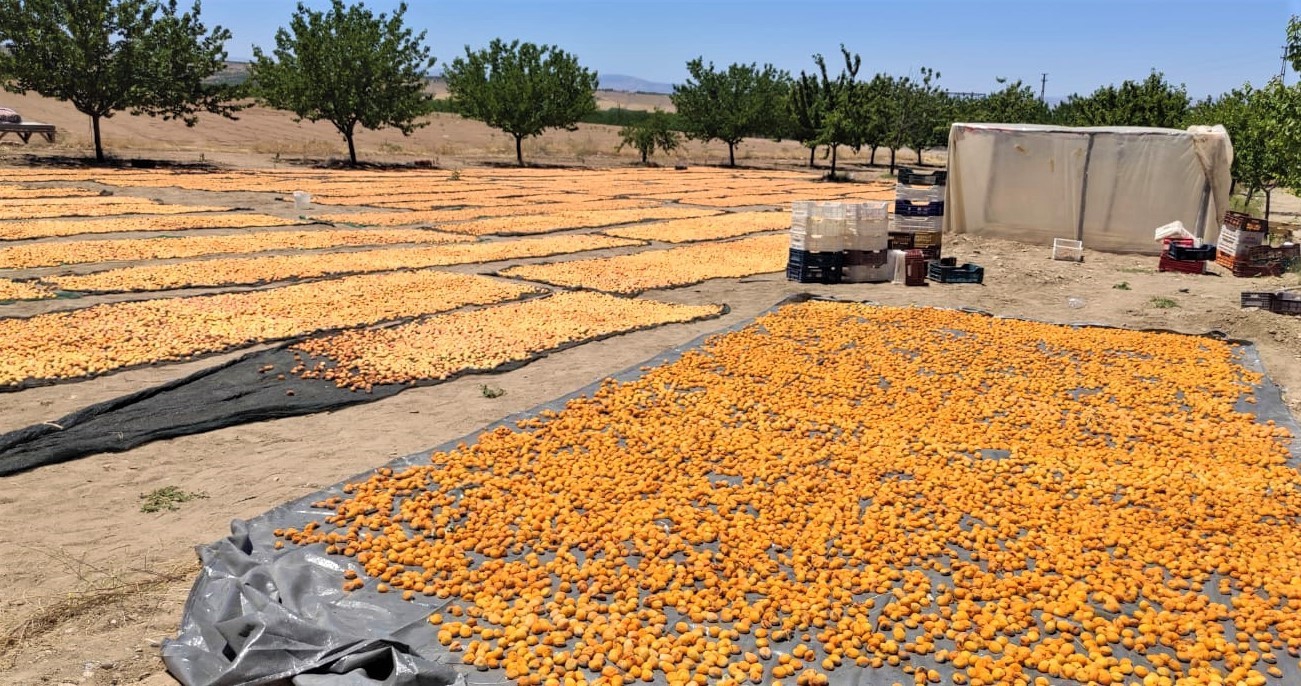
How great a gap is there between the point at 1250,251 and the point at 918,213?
188 inches

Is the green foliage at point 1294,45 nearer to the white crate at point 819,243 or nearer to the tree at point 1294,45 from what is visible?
the tree at point 1294,45

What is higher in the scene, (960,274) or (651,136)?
(651,136)

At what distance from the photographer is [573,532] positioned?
14.2ft

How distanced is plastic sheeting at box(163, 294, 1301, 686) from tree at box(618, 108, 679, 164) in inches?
1434

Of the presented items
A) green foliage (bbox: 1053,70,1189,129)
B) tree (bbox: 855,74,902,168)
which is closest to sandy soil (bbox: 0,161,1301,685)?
green foliage (bbox: 1053,70,1189,129)

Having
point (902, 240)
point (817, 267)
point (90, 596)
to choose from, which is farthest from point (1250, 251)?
point (90, 596)

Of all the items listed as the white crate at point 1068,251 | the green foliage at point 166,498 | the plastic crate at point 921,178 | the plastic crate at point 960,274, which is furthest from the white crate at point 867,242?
the green foliage at point 166,498

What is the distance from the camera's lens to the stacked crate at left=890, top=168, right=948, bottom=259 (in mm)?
12070

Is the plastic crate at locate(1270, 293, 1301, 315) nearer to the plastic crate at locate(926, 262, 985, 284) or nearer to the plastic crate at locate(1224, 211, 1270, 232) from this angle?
the plastic crate at locate(1224, 211, 1270, 232)

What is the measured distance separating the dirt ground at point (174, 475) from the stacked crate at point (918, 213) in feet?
5.83

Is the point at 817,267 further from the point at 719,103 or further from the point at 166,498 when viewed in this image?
the point at 719,103

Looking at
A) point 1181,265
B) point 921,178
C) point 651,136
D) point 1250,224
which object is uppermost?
point 651,136

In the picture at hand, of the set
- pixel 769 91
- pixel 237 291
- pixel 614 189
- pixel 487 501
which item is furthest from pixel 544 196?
pixel 769 91

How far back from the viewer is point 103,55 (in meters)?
27.8
